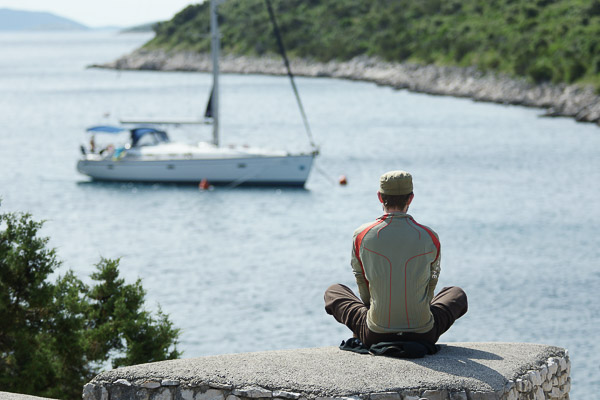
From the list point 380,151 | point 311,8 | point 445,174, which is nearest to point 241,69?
point 311,8

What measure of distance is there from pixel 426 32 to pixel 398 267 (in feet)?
356

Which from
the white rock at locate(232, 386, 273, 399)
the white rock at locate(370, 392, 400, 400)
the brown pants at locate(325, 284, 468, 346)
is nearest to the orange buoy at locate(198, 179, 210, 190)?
the brown pants at locate(325, 284, 468, 346)

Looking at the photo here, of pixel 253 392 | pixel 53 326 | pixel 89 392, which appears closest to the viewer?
pixel 253 392

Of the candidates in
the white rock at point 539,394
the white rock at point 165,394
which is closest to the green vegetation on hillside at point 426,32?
the white rock at point 539,394

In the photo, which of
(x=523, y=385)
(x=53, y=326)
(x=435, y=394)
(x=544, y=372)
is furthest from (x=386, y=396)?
(x=53, y=326)

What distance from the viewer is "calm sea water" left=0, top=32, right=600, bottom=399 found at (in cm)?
2533

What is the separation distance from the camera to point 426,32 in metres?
113

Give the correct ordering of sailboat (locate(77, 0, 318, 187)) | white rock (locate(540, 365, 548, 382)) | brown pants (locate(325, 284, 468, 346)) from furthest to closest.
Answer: sailboat (locate(77, 0, 318, 187)) < white rock (locate(540, 365, 548, 382)) < brown pants (locate(325, 284, 468, 346))

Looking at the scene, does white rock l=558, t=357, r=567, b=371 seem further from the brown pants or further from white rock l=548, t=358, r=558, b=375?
the brown pants

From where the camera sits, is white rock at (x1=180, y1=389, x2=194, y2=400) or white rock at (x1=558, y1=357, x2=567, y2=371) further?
white rock at (x1=558, y1=357, x2=567, y2=371)

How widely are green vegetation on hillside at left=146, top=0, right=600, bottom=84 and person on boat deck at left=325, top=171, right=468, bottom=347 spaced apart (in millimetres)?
40725

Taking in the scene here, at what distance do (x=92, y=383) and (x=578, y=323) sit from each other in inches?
770

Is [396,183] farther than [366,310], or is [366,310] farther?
[366,310]

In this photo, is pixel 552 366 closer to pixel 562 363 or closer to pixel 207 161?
pixel 562 363
